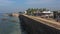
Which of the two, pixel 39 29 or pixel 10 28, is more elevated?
pixel 39 29

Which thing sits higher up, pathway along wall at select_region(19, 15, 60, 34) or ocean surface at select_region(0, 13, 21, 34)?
pathway along wall at select_region(19, 15, 60, 34)

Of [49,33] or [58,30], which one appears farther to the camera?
[49,33]

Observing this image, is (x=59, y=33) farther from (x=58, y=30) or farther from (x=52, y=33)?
(x=52, y=33)

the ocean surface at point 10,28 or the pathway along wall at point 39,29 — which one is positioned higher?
the pathway along wall at point 39,29

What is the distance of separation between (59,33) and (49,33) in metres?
3.15

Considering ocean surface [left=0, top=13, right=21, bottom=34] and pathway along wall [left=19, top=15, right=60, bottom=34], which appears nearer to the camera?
pathway along wall [left=19, top=15, right=60, bottom=34]

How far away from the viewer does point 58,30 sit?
15.5m

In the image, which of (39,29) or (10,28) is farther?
(10,28)

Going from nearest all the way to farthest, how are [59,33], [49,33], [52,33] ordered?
[59,33]
[52,33]
[49,33]

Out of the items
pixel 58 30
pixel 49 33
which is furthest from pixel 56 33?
pixel 49 33

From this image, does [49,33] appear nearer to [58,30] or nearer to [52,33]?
[52,33]

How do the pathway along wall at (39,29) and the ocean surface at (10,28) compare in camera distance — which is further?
the ocean surface at (10,28)

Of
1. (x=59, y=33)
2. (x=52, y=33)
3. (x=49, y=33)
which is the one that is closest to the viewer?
(x=59, y=33)

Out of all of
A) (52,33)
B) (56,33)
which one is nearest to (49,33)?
(52,33)
